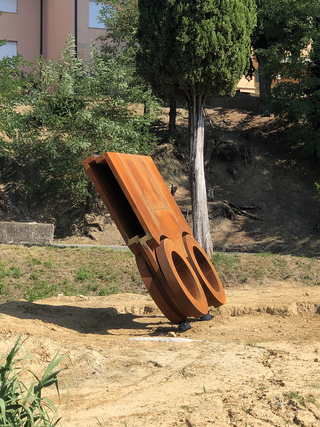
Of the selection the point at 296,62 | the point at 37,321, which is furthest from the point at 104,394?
the point at 296,62

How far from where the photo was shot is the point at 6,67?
1412cm

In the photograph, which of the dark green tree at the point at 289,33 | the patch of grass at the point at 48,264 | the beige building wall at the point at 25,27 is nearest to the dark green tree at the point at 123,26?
the dark green tree at the point at 289,33

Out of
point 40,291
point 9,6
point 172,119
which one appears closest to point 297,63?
point 172,119

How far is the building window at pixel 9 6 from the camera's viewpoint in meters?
25.1

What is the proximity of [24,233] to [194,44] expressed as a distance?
641 centimetres

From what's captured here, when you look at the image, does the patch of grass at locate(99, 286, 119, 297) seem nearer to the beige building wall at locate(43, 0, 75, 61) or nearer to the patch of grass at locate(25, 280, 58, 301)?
the patch of grass at locate(25, 280, 58, 301)

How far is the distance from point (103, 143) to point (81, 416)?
12.4 metres

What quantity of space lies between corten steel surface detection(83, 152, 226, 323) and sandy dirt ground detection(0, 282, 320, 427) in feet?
1.90

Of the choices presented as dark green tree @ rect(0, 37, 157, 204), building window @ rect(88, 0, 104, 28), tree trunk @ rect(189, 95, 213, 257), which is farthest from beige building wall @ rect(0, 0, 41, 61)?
tree trunk @ rect(189, 95, 213, 257)

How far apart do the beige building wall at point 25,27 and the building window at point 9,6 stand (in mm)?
259

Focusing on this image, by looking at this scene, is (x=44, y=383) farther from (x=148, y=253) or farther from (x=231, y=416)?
(x=148, y=253)

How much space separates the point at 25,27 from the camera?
2531cm

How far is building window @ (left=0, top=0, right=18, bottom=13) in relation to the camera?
25062mm

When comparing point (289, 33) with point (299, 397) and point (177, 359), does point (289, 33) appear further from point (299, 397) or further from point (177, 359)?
point (299, 397)
